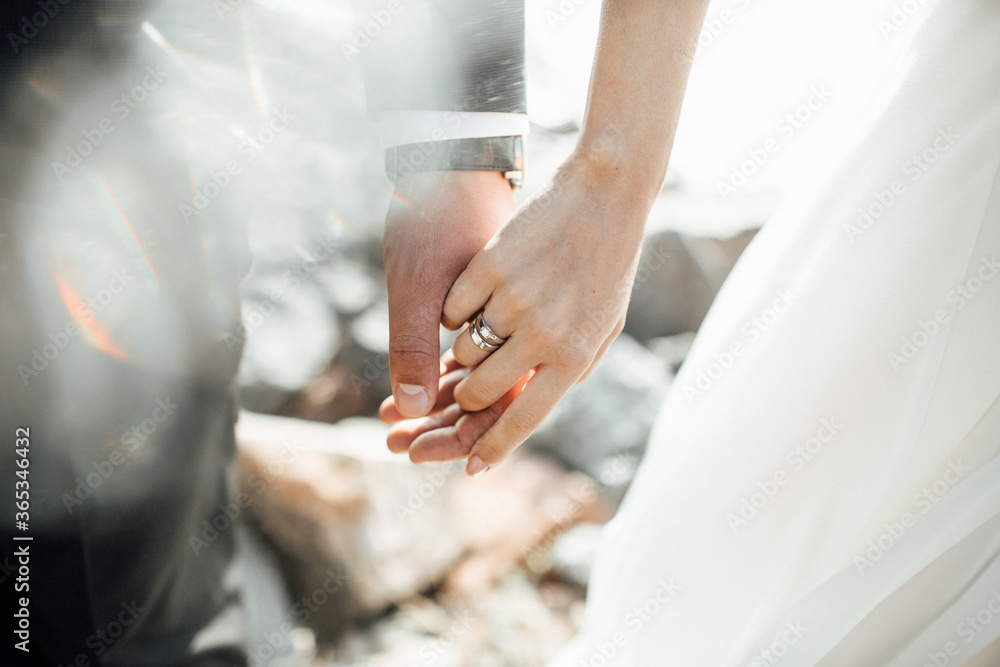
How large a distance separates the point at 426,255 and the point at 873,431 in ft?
2.18

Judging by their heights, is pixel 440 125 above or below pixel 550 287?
above

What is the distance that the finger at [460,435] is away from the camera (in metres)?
0.91

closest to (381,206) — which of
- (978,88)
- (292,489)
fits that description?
(292,489)

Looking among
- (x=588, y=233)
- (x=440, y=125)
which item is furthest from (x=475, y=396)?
(x=440, y=125)

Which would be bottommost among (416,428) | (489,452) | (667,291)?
(667,291)

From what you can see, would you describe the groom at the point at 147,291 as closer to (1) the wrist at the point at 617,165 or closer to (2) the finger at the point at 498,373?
(2) the finger at the point at 498,373

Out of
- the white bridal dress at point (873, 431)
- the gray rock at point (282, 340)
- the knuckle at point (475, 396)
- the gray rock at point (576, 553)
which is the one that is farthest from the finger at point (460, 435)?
the gray rock at point (282, 340)

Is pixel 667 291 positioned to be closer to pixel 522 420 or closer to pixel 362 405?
pixel 362 405

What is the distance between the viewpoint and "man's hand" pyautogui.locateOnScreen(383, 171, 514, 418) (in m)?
0.81

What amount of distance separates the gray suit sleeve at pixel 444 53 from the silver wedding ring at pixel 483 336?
354 millimetres

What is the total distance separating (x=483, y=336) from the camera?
31.4 inches

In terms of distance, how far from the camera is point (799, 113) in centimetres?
141

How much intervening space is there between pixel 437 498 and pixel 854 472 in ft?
3.40

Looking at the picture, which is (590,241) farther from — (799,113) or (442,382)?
(799,113)
